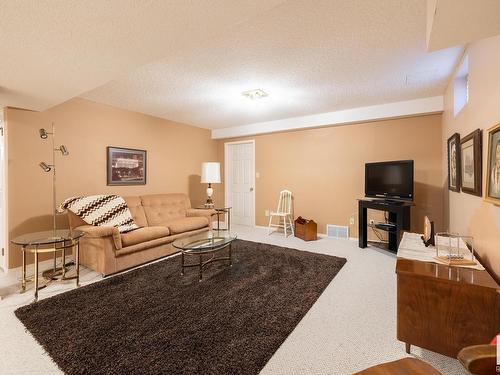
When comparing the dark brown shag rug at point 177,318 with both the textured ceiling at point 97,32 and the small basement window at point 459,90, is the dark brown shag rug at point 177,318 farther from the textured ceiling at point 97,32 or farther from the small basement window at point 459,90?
the small basement window at point 459,90

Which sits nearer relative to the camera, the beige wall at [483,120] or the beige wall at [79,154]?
the beige wall at [483,120]

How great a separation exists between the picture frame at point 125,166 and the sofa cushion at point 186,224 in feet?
3.32

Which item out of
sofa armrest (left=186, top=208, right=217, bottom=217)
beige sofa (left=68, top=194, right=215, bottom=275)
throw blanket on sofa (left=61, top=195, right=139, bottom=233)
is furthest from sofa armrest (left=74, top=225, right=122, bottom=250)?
sofa armrest (left=186, top=208, right=217, bottom=217)

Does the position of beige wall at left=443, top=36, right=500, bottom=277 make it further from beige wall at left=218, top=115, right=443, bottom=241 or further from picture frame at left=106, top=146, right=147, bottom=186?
picture frame at left=106, top=146, right=147, bottom=186

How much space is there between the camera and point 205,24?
4.86 feet

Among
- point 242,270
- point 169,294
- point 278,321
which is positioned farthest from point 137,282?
point 278,321

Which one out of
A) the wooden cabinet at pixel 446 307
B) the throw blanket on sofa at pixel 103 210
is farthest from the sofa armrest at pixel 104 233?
the wooden cabinet at pixel 446 307

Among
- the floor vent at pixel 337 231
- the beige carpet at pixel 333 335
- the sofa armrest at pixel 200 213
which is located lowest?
the beige carpet at pixel 333 335

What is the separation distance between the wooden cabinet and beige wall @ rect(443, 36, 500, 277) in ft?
0.96

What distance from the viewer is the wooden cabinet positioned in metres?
1.32

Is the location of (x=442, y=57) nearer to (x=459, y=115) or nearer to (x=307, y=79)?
(x=459, y=115)

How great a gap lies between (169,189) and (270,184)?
2153 millimetres

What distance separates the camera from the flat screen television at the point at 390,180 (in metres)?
3.42

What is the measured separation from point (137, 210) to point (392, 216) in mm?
4106
